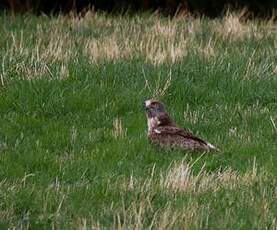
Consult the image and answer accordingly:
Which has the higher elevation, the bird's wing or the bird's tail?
the bird's wing

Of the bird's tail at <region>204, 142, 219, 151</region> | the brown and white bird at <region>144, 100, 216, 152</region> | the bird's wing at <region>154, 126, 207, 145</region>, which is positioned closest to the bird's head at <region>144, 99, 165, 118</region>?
the brown and white bird at <region>144, 100, 216, 152</region>

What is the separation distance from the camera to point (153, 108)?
27.5 feet

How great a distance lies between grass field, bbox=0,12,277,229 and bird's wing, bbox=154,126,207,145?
0.51ft

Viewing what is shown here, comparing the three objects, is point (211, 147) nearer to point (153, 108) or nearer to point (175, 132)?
point (175, 132)

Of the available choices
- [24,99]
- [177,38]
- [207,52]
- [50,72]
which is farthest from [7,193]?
[177,38]

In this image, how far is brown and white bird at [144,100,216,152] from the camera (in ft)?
25.7

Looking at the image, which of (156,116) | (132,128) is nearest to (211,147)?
(156,116)

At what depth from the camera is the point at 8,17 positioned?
54.3ft

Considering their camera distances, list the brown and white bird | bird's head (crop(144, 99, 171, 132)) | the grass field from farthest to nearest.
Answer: bird's head (crop(144, 99, 171, 132)) → the brown and white bird → the grass field

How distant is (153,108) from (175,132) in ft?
1.55

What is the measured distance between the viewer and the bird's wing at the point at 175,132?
25.8 ft

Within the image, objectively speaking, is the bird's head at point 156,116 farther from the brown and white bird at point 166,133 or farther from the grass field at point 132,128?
the grass field at point 132,128

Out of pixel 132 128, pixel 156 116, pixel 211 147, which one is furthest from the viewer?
pixel 132 128

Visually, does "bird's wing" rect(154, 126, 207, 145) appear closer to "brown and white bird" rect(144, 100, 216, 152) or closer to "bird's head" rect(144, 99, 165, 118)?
"brown and white bird" rect(144, 100, 216, 152)
